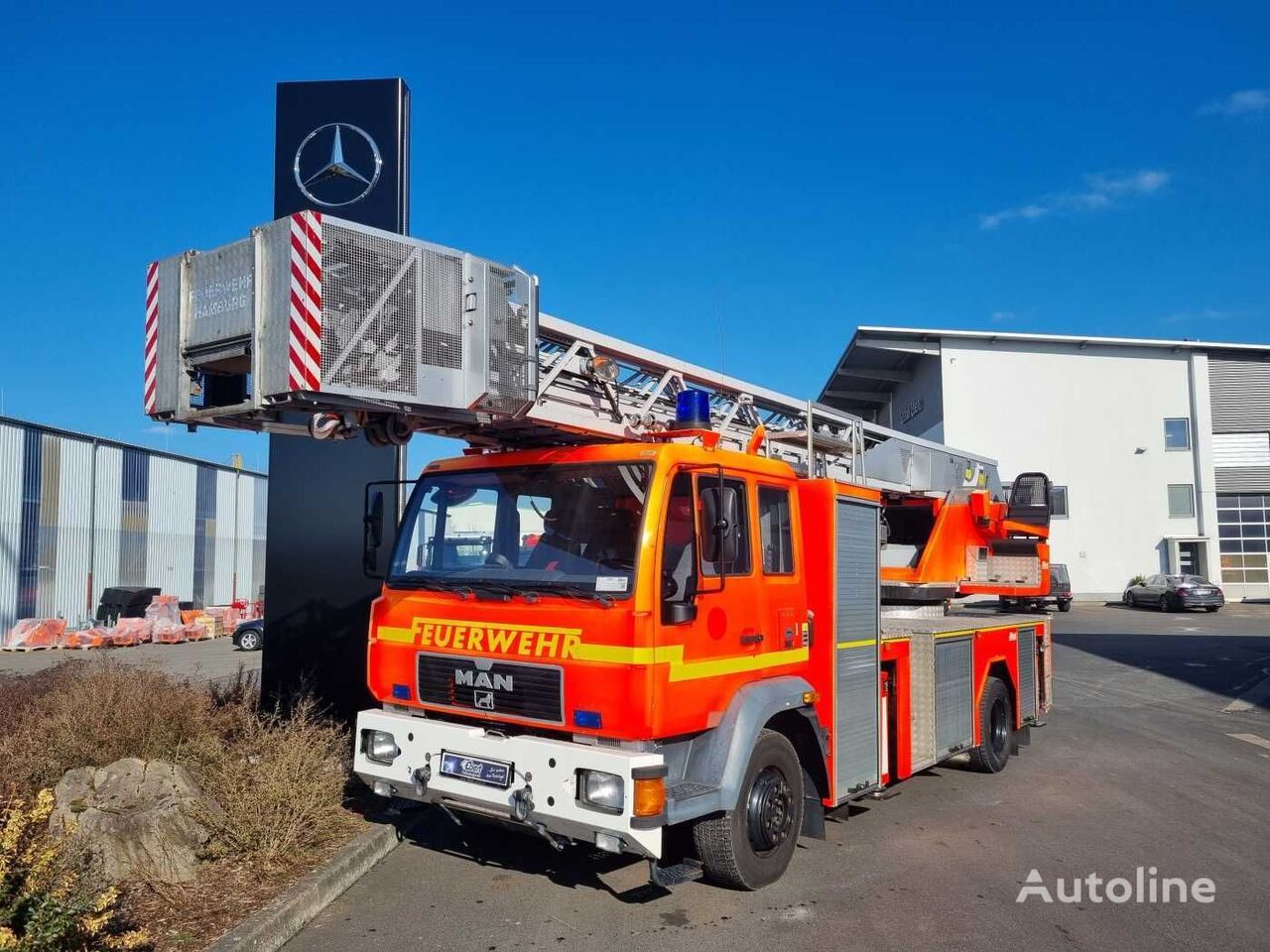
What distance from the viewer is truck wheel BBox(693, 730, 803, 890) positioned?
4.98 metres

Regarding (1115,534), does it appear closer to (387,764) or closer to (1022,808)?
(1022,808)

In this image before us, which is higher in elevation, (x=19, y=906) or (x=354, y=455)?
(x=354, y=455)

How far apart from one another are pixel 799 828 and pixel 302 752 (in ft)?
10.4

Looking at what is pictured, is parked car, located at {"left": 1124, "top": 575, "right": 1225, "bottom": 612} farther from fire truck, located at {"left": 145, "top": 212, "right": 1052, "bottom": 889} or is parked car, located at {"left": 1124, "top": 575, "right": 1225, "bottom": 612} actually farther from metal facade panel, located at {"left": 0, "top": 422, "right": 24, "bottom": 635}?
metal facade panel, located at {"left": 0, "top": 422, "right": 24, "bottom": 635}

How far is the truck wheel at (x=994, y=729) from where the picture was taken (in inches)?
320

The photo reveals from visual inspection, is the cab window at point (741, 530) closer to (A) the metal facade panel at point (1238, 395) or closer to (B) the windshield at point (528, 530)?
(B) the windshield at point (528, 530)

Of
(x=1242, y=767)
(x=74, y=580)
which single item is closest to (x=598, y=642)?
(x=1242, y=767)

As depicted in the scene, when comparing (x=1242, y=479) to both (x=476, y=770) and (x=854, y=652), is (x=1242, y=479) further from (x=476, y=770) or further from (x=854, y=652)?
(x=476, y=770)

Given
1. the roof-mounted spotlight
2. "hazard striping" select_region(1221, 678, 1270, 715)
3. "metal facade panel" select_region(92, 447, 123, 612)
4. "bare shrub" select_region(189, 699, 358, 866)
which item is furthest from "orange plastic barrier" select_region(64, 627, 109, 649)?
"hazard striping" select_region(1221, 678, 1270, 715)

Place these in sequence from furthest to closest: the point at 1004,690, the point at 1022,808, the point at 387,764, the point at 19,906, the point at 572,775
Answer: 1. the point at 1004,690
2. the point at 1022,808
3. the point at 387,764
4. the point at 572,775
5. the point at 19,906

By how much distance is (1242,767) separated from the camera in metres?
8.83

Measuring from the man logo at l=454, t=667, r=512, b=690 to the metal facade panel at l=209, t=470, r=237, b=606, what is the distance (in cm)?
3279

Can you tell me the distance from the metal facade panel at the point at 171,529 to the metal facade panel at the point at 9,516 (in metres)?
5.82

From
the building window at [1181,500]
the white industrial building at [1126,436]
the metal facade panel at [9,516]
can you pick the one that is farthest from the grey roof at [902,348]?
the metal facade panel at [9,516]
